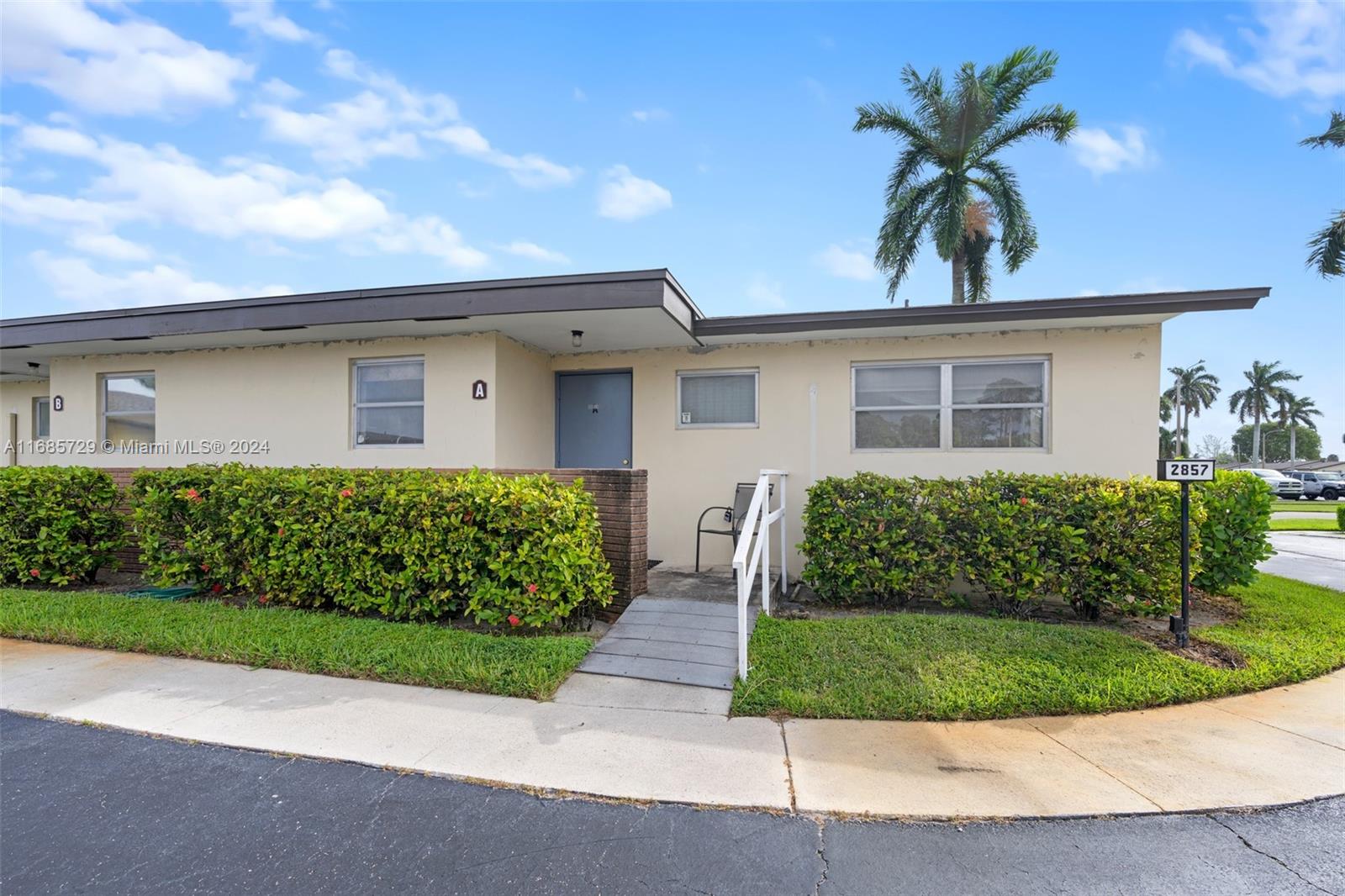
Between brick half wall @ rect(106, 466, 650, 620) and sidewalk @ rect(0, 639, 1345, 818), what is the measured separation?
1628 millimetres

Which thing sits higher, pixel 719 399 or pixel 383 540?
pixel 719 399

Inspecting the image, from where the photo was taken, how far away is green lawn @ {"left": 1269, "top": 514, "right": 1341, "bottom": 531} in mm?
15594

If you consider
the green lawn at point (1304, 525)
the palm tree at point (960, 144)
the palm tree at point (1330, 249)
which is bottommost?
the green lawn at point (1304, 525)

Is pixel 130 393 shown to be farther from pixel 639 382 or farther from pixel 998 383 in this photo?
pixel 998 383

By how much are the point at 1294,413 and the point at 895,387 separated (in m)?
88.9

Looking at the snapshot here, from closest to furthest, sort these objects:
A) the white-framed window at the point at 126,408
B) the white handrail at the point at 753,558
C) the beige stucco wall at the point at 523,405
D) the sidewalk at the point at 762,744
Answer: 1. the sidewalk at the point at 762,744
2. the white handrail at the point at 753,558
3. the beige stucco wall at the point at 523,405
4. the white-framed window at the point at 126,408

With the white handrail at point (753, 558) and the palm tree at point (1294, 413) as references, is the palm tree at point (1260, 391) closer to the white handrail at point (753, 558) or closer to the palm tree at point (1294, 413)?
the palm tree at point (1294, 413)

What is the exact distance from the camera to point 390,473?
18.6ft

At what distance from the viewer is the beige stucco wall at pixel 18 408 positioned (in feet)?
35.8

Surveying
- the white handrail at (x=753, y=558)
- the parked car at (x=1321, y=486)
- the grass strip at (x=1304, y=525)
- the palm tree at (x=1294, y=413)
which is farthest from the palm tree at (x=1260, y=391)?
the white handrail at (x=753, y=558)

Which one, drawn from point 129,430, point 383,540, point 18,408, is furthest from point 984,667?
point 18,408

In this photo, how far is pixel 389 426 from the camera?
750cm

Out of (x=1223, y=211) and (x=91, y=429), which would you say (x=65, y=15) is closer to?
(x=91, y=429)

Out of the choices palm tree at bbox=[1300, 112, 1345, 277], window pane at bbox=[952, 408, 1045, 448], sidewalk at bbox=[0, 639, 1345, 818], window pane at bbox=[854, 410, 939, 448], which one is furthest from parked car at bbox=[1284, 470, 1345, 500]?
sidewalk at bbox=[0, 639, 1345, 818]
